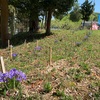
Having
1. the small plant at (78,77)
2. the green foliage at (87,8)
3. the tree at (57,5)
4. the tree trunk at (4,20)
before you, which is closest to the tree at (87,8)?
the green foliage at (87,8)

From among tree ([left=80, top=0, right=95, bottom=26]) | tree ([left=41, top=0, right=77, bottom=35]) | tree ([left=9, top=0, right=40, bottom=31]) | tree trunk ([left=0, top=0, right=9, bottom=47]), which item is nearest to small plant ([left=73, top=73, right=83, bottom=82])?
tree ([left=41, top=0, right=77, bottom=35])

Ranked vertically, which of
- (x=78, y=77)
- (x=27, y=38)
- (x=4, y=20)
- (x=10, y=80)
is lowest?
(x=27, y=38)

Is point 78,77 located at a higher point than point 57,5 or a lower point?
lower

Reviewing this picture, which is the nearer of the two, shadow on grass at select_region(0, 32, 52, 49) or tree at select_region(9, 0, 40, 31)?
shadow on grass at select_region(0, 32, 52, 49)

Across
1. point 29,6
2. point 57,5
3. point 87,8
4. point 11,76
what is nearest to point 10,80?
point 11,76

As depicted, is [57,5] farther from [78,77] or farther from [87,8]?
[87,8]

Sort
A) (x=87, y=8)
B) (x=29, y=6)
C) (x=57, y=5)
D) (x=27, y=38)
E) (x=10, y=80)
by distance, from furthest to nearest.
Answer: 1. (x=87, y=8)
2. (x=29, y=6)
3. (x=27, y=38)
4. (x=57, y=5)
5. (x=10, y=80)

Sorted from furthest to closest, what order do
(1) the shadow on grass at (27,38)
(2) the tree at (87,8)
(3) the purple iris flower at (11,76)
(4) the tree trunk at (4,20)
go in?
1. (2) the tree at (87,8)
2. (4) the tree trunk at (4,20)
3. (1) the shadow on grass at (27,38)
4. (3) the purple iris flower at (11,76)

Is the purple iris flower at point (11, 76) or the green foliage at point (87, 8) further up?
the green foliage at point (87, 8)

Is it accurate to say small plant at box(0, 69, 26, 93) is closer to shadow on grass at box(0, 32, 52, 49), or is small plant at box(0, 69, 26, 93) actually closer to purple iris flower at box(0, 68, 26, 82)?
purple iris flower at box(0, 68, 26, 82)

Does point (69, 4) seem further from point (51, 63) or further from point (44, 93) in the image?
point (44, 93)

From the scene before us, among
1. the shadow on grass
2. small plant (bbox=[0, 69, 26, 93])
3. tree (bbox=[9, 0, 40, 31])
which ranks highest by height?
tree (bbox=[9, 0, 40, 31])

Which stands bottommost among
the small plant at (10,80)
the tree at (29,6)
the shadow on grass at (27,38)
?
the shadow on grass at (27,38)

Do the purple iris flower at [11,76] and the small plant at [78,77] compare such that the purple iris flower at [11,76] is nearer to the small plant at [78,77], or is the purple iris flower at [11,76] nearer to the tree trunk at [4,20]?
the small plant at [78,77]
